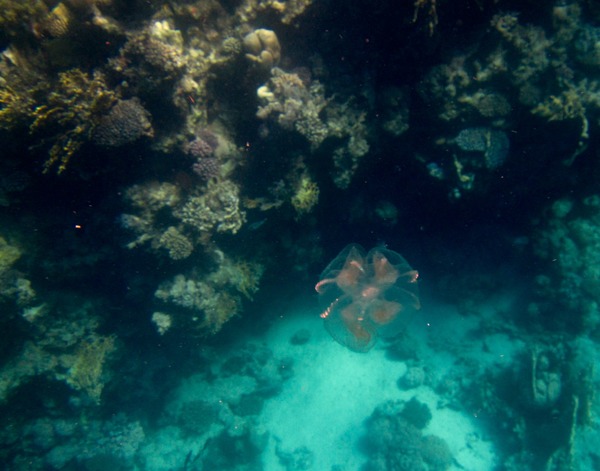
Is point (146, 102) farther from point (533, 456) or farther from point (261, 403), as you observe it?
point (533, 456)

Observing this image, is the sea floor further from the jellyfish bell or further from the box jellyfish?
the jellyfish bell

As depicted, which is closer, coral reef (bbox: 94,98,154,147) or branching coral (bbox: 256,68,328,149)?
coral reef (bbox: 94,98,154,147)

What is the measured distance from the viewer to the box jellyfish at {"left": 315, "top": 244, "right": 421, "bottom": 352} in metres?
7.32

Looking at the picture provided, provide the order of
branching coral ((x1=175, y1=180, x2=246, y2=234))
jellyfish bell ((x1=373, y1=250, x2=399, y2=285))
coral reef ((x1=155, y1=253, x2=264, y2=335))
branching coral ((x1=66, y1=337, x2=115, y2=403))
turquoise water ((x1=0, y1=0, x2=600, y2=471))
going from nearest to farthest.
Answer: turquoise water ((x1=0, y1=0, x2=600, y2=471))
branching coral ((x1=175, y1=180, x2=246, y2=234))
coral reef ((x1=155, y1=253, x2=264, y2=335))
jellyfish bell ((x1=373, y1=250, x2=399, y2=285))
branching coral ((x1=66, y1=337, x2=115, y2=403))

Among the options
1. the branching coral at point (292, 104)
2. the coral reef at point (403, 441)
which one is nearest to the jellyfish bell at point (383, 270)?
the branching coral at point (292, 104)

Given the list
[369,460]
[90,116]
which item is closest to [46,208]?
[90,116]

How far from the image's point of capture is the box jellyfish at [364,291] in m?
7.32

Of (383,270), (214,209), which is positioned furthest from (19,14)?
(383,270)

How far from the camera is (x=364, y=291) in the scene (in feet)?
24.3

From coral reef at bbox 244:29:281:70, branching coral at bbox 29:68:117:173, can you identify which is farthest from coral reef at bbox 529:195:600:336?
branching coral at bbox 29:68:117:173

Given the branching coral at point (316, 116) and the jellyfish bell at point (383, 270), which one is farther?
the jellyfish bell at point (383, 270)

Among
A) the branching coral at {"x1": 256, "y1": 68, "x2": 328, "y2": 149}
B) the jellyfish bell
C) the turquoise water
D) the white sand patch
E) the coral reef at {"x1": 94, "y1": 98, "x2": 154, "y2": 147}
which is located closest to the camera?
the coral reef at {"x1": 94, "y1": 98, "x2": 154, "y2": 147}

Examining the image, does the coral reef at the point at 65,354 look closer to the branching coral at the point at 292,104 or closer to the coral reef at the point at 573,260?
the branching coral at the point at 292,104

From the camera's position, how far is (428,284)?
1095 cm
